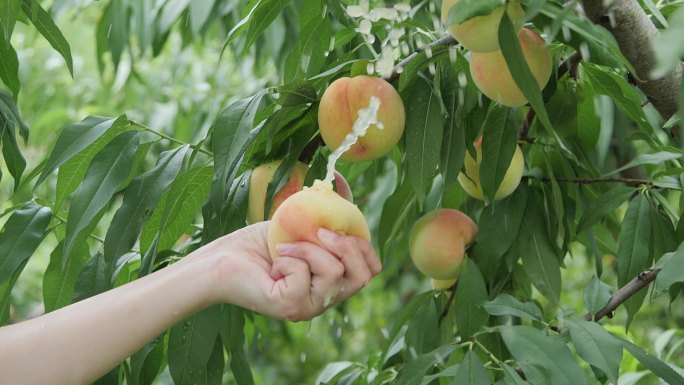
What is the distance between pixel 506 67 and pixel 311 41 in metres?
0.29

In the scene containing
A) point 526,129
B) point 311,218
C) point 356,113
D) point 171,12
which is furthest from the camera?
point 171,12

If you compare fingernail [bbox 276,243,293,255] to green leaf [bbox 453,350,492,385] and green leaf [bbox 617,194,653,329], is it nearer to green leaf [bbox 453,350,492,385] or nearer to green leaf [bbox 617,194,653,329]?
green leaf [bbox 453,350,492,385]

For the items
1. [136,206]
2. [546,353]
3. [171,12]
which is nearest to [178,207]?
[136,206]

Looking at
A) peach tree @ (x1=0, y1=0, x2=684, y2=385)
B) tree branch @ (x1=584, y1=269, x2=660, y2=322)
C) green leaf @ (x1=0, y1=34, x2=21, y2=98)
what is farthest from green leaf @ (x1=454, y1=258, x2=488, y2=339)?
green leaf @ (x1=0, y1=34, x2=21, y2=98)

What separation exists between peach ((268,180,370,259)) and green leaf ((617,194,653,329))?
13.5 inches

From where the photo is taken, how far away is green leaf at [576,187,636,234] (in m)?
0.97

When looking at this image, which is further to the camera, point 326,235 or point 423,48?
point 423,48

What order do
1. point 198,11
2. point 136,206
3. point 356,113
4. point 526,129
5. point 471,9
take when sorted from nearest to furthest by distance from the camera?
1. point 471,9
2. point 356,113
3. point 136,206
4. point 526,129
5. point 198,11

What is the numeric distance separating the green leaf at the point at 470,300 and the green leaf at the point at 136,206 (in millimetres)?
305

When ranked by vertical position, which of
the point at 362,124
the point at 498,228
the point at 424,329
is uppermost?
the point at 362,124

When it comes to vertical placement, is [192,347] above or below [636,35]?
below

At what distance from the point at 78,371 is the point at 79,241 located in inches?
7.0

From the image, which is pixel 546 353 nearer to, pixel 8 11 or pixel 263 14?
pixel 263 14

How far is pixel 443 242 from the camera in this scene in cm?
100
